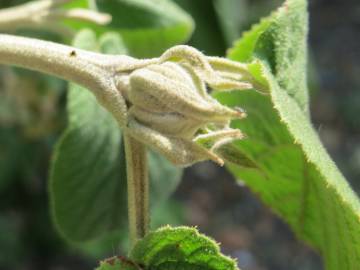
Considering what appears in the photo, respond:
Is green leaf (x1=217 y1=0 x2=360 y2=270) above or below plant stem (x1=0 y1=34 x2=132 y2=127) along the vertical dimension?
below

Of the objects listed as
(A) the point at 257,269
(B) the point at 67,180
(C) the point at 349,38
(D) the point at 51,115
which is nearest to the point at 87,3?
(B) the point at 67,180

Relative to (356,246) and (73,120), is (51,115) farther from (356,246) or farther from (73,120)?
(356,246)

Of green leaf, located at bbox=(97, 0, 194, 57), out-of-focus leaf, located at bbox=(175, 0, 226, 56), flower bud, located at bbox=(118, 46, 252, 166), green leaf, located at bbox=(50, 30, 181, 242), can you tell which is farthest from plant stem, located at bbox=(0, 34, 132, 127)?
out-of-focus leaf, located at bbox=(175, 0, 226, 56)

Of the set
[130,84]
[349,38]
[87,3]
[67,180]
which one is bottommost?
[349,38]

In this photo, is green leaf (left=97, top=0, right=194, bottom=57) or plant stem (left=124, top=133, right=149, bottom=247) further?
green leaf (left=97, top=0, right=194, bottom=57)

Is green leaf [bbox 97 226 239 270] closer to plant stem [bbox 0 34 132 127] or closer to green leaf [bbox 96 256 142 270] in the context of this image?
green leaf [bbox 96 256 142 270]

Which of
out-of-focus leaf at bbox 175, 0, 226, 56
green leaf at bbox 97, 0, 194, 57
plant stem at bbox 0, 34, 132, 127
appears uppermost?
plant stem at bbox 0, 34, 132, 127
